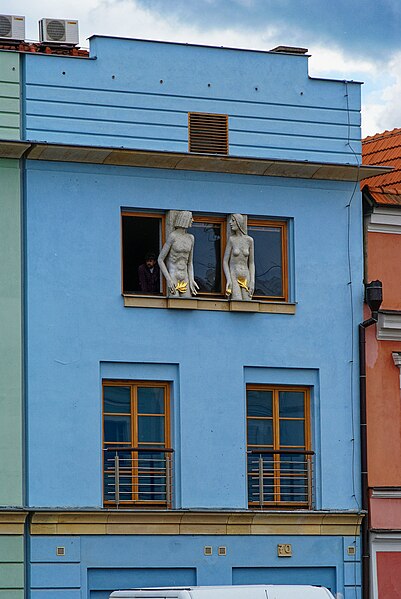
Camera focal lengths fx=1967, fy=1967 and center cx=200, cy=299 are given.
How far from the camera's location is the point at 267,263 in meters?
Result: 37.6

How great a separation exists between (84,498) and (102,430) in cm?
131

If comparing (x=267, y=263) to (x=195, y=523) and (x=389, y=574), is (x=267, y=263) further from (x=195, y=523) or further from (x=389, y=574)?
(x=389, y=574)

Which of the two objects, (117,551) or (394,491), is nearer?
(117,551)

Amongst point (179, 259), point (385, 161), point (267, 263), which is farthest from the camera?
point (385, 161)

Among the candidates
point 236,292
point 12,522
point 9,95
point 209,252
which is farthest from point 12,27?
point 12,522

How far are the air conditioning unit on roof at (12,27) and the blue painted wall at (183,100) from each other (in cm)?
112

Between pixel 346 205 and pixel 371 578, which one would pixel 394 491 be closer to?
pixel 371 578

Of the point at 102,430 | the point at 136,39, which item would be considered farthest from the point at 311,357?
the point at 136,39

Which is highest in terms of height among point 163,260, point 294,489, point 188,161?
point 188,161

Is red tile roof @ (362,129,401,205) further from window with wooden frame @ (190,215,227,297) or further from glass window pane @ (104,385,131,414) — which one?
glass window pane @ (104,385,131,414)

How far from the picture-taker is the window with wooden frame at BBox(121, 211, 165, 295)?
36469 mm

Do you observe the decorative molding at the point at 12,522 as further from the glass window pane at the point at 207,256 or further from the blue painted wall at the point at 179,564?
the glass window pane at the point at 207,256

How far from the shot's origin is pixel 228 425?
1438 inches

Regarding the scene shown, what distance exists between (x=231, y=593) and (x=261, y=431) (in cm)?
775
